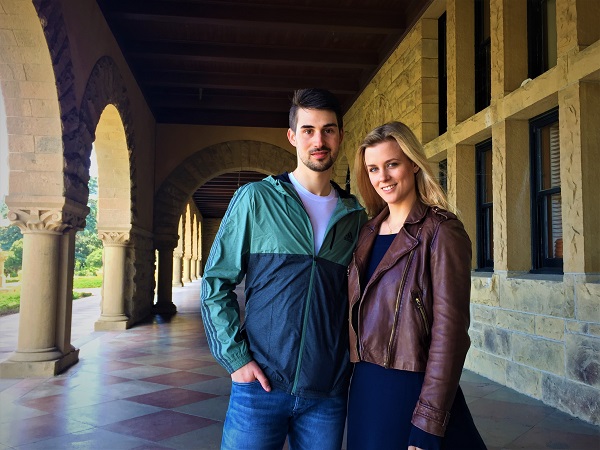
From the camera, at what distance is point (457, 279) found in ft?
3.99

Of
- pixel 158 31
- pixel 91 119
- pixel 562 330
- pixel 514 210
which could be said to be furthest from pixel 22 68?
pixel 562 330

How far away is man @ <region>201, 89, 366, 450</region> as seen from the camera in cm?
134

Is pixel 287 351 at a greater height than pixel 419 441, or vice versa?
pixel 287 351

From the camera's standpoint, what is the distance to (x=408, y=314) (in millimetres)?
1264

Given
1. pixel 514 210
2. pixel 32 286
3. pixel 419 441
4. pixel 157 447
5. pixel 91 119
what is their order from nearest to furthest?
pixel 419 441 → pixel 157 447 → pixel 514 210 → pixel 32 286 → pixel 91 119

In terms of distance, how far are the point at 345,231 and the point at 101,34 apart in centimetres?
511

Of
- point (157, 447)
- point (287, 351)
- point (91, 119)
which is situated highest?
point (91, 119)

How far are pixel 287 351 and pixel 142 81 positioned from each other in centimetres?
757

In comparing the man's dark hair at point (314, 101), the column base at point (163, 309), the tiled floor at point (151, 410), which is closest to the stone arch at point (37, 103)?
the tiled floor at point (151, 410)

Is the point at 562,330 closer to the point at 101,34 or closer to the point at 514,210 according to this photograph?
the point at 514,210

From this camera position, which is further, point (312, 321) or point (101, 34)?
point (101, 34)

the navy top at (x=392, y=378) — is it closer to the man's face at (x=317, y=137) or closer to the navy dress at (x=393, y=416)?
the navy dress at (x=393, y=416)

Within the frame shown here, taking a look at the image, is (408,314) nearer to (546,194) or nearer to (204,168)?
(546,194)

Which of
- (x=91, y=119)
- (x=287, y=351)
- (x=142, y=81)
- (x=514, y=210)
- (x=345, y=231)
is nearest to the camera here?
(x=287, y=351)
